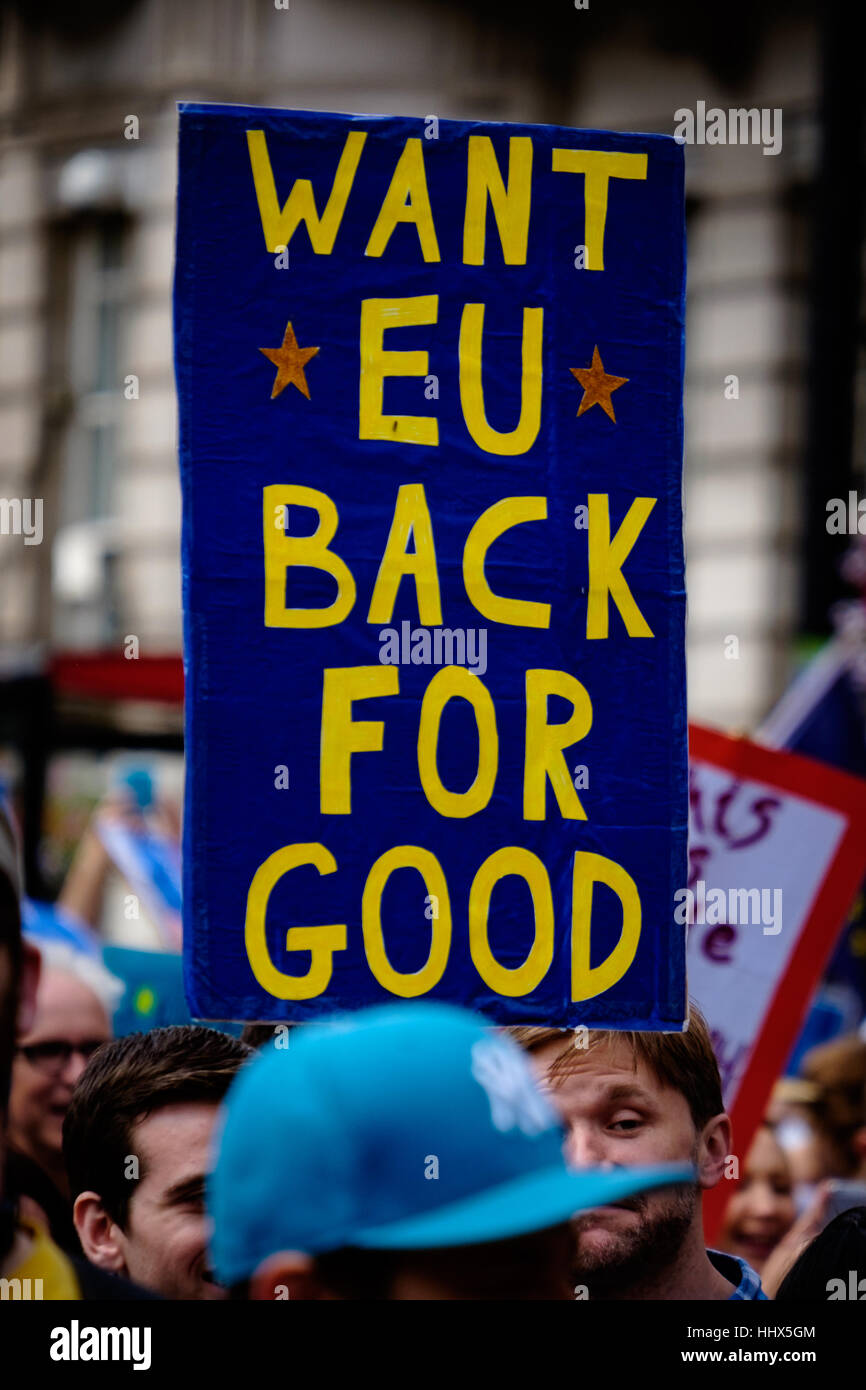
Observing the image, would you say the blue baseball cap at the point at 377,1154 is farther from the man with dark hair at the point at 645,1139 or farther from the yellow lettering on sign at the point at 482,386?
the yellow lettering on sign at the point at 482,386

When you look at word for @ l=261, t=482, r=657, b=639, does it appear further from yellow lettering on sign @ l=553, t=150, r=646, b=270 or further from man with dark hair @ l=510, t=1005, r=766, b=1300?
man with dark hair @ l=510, t=1005, r=766, b=1300

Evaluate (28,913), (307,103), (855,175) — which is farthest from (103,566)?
(28,913)

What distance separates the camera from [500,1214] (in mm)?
1835

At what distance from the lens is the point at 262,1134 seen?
71.6 inches

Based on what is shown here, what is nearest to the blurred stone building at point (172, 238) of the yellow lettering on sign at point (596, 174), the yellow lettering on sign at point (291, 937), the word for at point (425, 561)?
the yellow lettering on sign at point (596, 174)

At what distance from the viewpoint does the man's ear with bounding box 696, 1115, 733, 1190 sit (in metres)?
3.01

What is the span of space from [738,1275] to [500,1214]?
1.21m

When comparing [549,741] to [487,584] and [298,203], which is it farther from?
[298,203]

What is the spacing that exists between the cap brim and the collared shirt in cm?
106

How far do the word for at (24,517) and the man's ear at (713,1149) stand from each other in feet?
43.3

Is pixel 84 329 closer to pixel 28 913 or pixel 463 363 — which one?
pixel 28 913

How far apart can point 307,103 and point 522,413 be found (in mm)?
11246
